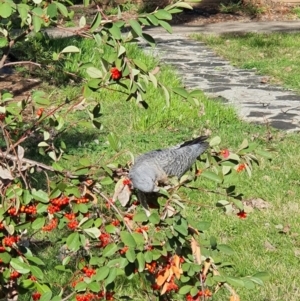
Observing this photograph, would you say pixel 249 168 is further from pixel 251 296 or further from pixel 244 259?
pixel 244 259

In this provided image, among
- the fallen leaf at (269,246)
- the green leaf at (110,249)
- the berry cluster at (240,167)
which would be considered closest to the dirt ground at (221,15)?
the fallen leaf at (269,246)

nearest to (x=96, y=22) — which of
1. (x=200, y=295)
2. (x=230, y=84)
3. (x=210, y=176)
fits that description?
(x=210, y=176)

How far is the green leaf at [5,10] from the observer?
7.51ft

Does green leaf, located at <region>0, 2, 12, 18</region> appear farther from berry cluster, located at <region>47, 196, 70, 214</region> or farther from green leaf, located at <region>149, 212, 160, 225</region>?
green leaf, located at <region>149, 212, 160, 225</region>

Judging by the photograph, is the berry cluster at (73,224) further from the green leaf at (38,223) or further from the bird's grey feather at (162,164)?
the bird's grey feather at (162,164)

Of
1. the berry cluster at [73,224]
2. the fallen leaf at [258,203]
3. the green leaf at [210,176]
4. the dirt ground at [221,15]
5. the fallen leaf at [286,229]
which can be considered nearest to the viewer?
the berry cluster at [73,224]

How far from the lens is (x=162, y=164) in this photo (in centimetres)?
253

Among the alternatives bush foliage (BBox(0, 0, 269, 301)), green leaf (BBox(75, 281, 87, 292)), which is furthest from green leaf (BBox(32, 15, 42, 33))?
green leaf (BBox(75, 281, 87, 292))

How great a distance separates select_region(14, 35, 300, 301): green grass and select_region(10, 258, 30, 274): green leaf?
0.55m

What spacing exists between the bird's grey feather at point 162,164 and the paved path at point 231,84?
487 cm

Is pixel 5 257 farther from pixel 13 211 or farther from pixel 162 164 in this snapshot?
pixel 162 164

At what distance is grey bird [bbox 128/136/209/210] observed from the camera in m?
2.34

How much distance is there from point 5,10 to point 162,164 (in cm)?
71

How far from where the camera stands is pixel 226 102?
8.70m
